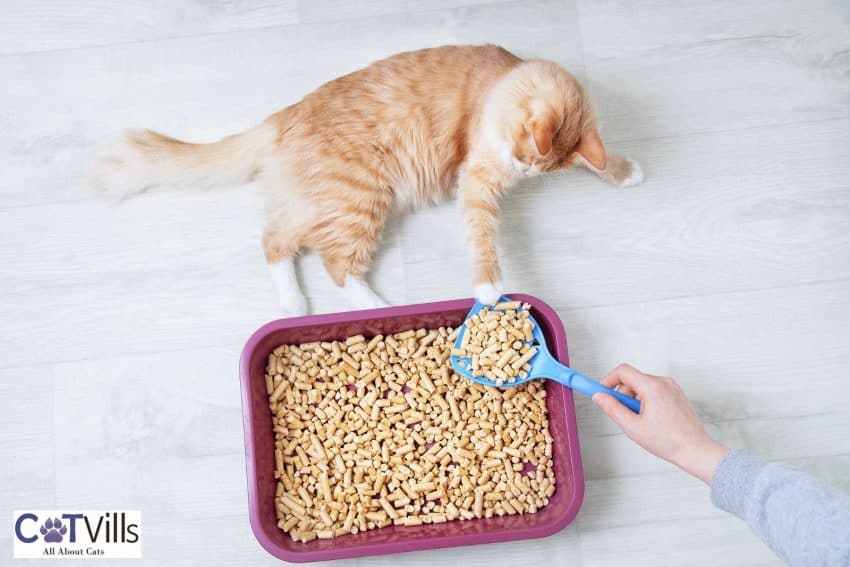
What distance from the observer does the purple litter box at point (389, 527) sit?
1364mm

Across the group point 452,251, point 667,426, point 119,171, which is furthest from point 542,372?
point 119,171

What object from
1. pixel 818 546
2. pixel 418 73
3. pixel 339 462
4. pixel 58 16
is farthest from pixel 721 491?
pixel 58 16

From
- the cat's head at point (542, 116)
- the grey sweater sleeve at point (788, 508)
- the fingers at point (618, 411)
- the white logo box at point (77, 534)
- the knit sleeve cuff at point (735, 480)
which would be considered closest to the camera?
the grey sweater sleeve at point (788, 508)

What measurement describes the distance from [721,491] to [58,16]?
187cm

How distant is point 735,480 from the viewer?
1.10 metres

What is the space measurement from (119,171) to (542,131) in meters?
1.00

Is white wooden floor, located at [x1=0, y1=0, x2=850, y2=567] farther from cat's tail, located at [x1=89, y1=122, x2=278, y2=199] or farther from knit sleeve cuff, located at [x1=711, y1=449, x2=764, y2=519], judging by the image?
knit sleeve cuff, located at [x1=711, y1=449, x2=764, y2=519]

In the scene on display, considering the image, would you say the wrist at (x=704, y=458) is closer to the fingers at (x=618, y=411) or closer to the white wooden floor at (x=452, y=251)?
the fingers at (x=618, y=411)

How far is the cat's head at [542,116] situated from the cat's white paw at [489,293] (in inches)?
10.0

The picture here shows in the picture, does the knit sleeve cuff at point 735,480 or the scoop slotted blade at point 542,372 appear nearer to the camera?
the knit sleeve cuff at point 735,480

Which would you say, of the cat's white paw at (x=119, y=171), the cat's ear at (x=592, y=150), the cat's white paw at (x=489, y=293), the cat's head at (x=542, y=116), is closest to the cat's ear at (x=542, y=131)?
the cat's head at (x=542, y=116)

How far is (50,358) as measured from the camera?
1629mm

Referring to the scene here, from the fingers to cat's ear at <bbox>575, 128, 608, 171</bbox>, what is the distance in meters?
0.48

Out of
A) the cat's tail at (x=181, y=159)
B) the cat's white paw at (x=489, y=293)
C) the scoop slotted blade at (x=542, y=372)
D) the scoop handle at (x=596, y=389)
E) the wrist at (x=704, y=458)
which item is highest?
the cat's tail at (x=181, y=159)
